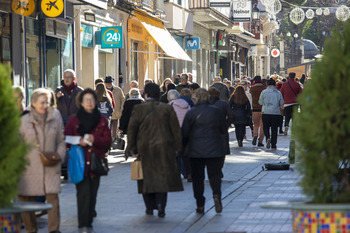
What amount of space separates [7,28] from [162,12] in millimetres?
14965

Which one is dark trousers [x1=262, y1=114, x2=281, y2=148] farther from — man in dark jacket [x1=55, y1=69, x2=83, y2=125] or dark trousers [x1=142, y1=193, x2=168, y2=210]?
dark trousers [x1=142, y1=193, x2=168, y2=210]

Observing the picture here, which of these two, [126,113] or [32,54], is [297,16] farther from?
[126,113]

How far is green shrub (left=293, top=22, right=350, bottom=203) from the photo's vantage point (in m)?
6.51

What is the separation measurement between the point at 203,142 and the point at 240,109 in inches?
461

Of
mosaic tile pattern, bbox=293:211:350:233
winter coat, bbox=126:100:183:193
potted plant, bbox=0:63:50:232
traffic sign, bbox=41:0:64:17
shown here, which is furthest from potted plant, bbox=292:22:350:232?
traffic sign, bbox=41:0:64:17

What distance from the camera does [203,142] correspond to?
1071cm

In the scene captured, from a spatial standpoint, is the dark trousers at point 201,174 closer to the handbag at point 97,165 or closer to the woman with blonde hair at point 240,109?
the handbag at point 97,165

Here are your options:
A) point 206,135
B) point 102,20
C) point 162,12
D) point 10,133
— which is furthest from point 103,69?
point 10,133

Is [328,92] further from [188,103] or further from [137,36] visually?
[137,36]

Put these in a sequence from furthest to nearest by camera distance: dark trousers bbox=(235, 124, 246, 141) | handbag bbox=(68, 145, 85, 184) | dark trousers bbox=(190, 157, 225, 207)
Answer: dark trousers bbox=(235, 124, 246, 141), dark trousers bbox=(190, 157, 225, 207), handbag bbox=(68, 145, 85, 184)

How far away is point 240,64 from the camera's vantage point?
64.9 m

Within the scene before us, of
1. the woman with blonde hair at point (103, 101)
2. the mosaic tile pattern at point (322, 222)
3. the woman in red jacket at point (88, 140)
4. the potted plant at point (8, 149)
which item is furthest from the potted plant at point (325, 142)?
the woman with blonde hair at point (103, 101)

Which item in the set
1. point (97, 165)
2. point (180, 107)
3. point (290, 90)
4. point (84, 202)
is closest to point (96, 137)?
point (97, 165)

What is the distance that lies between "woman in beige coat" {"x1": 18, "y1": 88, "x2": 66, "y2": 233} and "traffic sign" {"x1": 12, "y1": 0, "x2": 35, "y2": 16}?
1016 cm
